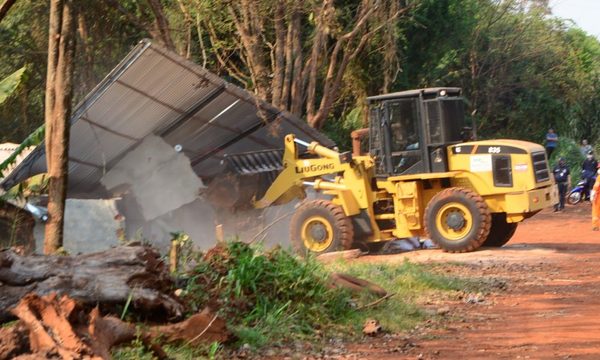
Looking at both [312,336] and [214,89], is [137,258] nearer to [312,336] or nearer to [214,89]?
[312,336]

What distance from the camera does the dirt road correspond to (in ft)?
→ 29.6

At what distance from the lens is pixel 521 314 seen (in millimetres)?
11531

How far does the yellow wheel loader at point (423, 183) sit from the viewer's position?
17.8 meters

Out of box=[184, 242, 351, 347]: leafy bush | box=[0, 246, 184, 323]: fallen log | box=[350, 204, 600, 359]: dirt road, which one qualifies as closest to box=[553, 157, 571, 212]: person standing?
box=[350, 204, 600, 359]: dirt road

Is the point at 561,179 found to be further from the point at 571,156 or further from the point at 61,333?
the point at 61,333

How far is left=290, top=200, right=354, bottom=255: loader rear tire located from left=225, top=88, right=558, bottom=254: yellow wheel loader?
0.02 metres

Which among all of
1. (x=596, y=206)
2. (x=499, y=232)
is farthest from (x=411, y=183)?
(x=596, y=206)

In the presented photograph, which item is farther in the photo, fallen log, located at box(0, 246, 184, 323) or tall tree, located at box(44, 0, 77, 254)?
tall tree, located at box(44, 0, 77, 254)

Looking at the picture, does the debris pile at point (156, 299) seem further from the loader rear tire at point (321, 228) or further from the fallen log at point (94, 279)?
the loader rear tire at point (321, 228)

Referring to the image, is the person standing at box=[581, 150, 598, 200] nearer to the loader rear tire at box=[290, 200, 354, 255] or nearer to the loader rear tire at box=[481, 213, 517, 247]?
the loader rear tire at box=[481, 213, 517, 247]

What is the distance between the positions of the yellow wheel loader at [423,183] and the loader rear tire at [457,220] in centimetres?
2

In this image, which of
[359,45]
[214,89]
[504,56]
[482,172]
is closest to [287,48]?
[359,45]

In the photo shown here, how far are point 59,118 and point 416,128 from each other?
7.61 metres

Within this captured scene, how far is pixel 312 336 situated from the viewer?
961cm
